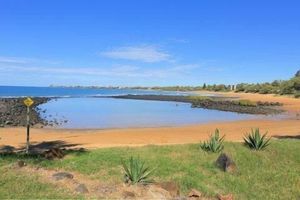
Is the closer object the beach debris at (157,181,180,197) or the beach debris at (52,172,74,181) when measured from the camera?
the beach debris at (52,172,74,181)

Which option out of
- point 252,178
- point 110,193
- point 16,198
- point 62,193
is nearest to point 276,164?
point 252,178

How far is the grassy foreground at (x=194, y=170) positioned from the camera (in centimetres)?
1034

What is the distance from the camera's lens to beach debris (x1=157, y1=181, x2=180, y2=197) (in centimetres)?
991

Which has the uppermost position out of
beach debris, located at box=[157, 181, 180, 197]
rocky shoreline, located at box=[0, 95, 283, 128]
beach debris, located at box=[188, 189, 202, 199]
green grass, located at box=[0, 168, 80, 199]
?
green grass, located at box=[0, 168, 80, 199]

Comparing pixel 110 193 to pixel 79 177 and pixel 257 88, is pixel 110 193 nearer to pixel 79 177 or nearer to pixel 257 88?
pixel 79 177

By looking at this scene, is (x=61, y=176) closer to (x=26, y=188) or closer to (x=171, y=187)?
(x=26, y=188)

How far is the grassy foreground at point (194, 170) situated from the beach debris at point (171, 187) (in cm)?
30

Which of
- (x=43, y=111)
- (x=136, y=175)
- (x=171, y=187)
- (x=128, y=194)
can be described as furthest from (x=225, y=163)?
(x=43, y=111)

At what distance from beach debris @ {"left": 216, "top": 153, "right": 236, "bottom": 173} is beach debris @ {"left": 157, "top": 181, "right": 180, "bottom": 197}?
6.79ft

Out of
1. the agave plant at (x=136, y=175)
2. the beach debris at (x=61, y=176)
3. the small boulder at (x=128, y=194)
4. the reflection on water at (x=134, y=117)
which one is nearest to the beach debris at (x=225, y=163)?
the agave plant at (x=136, y=175)

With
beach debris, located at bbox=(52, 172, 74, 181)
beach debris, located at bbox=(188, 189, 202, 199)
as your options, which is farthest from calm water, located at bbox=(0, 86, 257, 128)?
beach debris, located at bbox=(188, 189, 202, 199)

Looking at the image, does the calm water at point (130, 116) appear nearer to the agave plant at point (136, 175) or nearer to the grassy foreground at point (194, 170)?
the grassy foreground at point (194, 170)

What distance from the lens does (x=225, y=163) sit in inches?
470

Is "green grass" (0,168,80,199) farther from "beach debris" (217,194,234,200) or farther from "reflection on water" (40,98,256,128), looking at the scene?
"reflection on water" (40,98,256,128)
